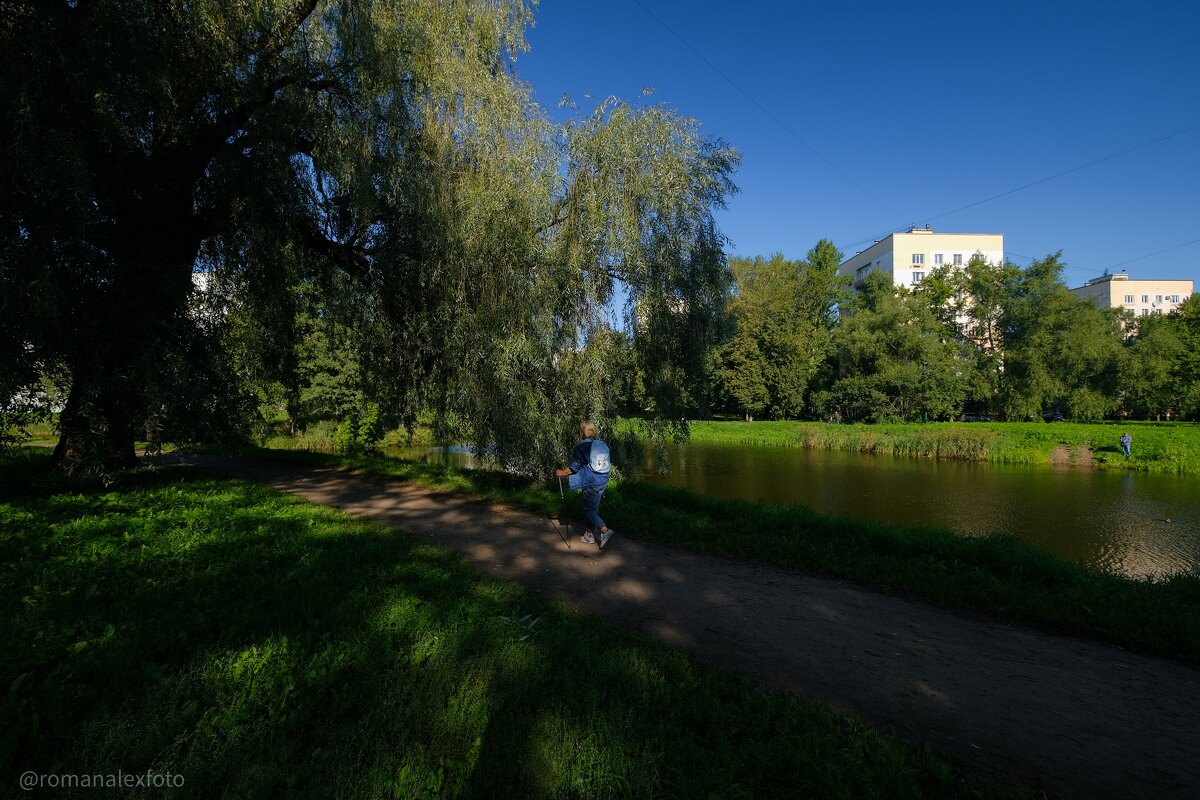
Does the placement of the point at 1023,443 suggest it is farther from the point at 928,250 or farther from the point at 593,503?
the point at 928,250

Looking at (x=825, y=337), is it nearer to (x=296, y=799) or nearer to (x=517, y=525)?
(x=517, y=525)

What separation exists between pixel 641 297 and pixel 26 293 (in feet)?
24.8

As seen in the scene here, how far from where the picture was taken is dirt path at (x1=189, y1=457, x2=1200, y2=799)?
9.89 ft

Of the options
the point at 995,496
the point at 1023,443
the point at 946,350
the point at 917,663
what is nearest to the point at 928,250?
the point at 946,350

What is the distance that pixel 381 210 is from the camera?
9133mm

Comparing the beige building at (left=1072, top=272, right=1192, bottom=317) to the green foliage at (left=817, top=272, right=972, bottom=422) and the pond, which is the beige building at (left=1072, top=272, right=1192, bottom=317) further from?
the pond

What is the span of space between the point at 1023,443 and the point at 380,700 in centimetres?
3416

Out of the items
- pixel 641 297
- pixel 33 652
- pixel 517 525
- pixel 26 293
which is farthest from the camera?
pixel 641 297

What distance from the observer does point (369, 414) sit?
2467 cm

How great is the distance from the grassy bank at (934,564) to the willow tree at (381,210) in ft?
6.98

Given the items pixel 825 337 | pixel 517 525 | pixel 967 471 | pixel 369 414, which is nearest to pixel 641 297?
pixel 517 525

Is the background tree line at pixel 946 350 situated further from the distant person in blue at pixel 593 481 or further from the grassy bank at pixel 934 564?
the distant person in blue at pixel 593 481

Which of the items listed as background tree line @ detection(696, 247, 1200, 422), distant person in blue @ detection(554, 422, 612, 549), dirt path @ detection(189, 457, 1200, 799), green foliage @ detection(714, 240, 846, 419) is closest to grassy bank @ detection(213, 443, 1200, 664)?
dirt path @ detection(189, 457, 1200, 799)

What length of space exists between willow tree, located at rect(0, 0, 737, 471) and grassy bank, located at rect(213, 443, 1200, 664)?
213 centimetres
